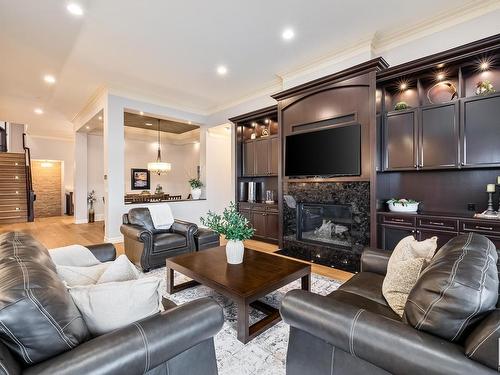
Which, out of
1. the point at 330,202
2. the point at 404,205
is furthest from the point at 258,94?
the point at 404,205

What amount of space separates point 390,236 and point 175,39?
4.23m

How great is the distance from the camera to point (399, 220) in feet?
11.1

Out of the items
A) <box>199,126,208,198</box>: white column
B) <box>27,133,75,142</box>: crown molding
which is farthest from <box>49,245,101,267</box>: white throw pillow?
<box>27,133,75,142</box>: crown molding

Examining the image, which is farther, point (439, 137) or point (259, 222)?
point (259, 222)

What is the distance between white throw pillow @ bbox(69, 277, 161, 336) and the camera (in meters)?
1.05

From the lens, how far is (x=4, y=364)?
0.71m

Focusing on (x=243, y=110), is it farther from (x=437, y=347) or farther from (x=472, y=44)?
(x=437, y=347)

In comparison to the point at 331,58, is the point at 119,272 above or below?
below

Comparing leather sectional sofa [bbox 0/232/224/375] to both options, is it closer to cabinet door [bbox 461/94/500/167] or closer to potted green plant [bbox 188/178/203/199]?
cabinet door [bbox 461/94/500/167]

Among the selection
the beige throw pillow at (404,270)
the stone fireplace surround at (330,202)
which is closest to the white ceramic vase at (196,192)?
the stone fireplace surround at (330,202)

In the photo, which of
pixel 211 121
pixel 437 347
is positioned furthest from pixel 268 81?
pixel 437 347

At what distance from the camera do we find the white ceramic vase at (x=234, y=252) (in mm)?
2572

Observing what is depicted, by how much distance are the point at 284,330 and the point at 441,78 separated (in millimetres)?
3752

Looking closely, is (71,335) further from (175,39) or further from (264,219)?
(264,219)
